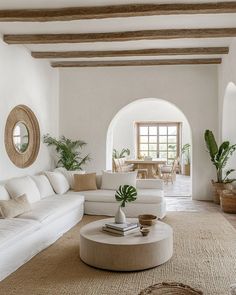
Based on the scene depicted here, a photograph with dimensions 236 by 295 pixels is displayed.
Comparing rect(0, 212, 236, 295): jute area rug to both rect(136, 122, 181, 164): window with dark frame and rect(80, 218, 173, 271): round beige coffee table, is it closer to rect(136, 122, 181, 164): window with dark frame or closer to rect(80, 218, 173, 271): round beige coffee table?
rect(80, 218, 173, 271): round beige coffee table

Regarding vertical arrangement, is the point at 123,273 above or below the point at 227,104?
below

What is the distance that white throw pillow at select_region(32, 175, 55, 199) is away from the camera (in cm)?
586

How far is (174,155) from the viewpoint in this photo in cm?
1402

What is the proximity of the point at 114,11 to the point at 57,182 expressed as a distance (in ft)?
11.0

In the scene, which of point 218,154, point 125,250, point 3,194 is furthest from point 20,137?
point 218,154

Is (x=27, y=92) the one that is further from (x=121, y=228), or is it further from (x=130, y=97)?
(x=121, y=228)

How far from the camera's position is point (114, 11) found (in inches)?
177

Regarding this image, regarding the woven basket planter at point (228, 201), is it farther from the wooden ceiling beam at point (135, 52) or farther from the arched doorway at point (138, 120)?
the arched doorway at point (138, 120)

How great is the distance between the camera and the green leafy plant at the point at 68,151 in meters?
7.84

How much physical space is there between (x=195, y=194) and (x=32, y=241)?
4.89 metres

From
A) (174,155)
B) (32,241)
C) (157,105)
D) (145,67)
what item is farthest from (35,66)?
(174,155)

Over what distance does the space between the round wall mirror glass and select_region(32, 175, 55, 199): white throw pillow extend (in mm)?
812

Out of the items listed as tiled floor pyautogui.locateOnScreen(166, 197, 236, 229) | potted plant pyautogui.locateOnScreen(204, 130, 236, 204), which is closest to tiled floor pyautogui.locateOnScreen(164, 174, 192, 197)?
tiled floor pyautogui.locateOnScreen(166, 197, 236, 229)

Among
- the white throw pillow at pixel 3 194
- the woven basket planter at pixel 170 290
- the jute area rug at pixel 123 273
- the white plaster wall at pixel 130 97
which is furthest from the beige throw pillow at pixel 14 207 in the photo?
the white plaster wall at pixel 130 97
